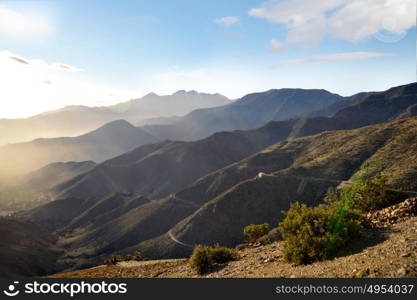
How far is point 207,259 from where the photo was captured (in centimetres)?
1908

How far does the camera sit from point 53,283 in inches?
451

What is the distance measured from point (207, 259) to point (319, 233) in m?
6.67

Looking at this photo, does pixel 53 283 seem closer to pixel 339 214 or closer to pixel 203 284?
pixel 203 284

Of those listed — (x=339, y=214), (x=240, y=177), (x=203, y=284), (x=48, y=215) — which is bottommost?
(x=48, y=215)

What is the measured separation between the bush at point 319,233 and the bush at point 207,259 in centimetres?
477

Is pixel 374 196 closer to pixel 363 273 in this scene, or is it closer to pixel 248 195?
pixel 363 273

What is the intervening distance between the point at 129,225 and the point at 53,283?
102 metres

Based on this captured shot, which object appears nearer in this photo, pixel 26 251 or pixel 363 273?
pixel 363 273

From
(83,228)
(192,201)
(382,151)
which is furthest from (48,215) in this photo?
(382,151)

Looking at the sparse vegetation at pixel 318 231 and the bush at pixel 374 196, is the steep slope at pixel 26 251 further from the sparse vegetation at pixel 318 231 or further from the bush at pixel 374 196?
the bush at pixel 374 196

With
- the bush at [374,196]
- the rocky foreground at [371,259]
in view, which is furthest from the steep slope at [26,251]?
the bush at [374,196]

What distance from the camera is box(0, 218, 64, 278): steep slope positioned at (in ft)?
262

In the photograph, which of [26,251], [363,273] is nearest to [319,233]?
[363,273]

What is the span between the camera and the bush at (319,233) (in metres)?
14.4
